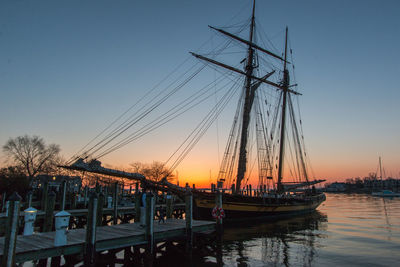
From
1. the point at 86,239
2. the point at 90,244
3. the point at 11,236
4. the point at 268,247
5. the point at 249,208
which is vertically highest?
the point at 11,236

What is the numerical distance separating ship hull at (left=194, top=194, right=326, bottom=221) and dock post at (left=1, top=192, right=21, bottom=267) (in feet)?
64.9

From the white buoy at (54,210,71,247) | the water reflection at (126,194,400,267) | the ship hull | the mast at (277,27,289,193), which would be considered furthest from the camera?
the mast at (277,27,289,193)

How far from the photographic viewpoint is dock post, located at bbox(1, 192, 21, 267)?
7.93 meters

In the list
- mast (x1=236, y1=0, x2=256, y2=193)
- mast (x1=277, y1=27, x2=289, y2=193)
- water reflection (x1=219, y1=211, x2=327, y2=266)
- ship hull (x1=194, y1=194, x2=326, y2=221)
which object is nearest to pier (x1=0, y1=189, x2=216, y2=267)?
water reflection (x1=219, y1=211, x2=327, y2=266)

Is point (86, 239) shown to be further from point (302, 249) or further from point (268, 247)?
point (302, 249)

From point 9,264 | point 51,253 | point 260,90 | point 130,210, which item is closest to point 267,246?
point 130,210

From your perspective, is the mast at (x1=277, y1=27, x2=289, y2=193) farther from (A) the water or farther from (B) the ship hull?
(A) the water

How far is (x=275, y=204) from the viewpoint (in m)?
33.7

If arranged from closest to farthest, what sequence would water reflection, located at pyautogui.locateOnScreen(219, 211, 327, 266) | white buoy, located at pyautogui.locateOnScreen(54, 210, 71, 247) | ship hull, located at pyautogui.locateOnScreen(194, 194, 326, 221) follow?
white buoy, located at pyautogui.locateOnScreen(54, 210, 71, 247)
water reflection, located at pyautogui.locateOnScreen(219, 211, 327, 266)
ship hull, located at pyautogui.locateOnScreen(194, 194, 326, 221)

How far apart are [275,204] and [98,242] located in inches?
1081

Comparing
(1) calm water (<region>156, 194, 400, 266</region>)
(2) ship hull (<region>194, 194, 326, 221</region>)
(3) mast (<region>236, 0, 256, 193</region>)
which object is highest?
(3) mast (<region>236, 0, 256, 193</region>)

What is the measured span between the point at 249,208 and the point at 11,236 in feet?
83.0

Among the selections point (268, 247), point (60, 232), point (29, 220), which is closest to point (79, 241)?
point (60, 232)

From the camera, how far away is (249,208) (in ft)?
98.7
